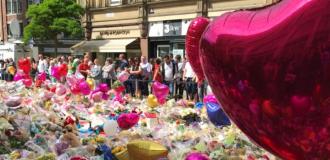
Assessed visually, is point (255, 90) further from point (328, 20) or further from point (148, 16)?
point (148, 16)

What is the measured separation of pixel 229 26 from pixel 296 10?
0.27 metres

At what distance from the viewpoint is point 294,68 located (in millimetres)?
1415

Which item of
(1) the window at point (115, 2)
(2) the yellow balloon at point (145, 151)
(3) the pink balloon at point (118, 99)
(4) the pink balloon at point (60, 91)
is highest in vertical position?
(1) the window at point (115, 2)

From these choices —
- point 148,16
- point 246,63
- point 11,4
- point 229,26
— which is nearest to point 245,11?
point 229,26

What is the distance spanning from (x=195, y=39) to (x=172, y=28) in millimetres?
17244

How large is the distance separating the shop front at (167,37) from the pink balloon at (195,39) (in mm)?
15907

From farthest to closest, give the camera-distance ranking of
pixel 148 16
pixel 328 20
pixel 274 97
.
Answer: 1. pixel 148 16
2. pixel 274 97
3. pixel 328 20

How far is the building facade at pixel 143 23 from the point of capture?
58.9 ft

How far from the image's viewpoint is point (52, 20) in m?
28.5

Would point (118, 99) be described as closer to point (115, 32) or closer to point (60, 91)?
point (60, 91)

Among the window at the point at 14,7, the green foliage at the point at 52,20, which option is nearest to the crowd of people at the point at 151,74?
the green foliage at the point at 52,20

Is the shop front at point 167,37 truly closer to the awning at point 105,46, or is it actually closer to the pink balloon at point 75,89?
the awning at point 105,46

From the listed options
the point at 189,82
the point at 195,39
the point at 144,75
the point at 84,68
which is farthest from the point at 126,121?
the point at 84,68

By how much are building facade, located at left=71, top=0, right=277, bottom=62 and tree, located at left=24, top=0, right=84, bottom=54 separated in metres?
3.25
